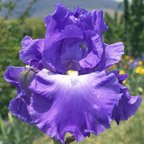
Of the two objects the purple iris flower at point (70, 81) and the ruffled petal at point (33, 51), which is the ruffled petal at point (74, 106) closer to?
the purple iris flower at point (70, 81)

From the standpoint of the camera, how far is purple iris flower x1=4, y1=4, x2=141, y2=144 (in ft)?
4.73

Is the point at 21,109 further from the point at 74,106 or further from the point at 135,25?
the point at 135,25

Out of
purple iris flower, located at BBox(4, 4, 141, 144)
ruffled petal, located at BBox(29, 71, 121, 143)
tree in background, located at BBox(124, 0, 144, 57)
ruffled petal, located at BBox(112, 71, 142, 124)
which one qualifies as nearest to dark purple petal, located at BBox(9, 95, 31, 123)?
purple iris flower, located at BBox(4, 4, 141, 144)

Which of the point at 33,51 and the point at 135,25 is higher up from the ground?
the point at 33,51

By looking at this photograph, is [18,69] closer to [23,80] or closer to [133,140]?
[23,80]

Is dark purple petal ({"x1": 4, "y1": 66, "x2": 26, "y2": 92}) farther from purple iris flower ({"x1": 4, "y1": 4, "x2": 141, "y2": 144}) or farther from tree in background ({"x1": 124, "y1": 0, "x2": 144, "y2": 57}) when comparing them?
tree in background ({"x1": 124, "y1": 0, "x2": 144, "y2": 57})

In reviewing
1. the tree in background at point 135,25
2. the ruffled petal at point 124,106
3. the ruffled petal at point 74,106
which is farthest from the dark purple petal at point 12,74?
the tree in background at point 135,25

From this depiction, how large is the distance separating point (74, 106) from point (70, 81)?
9cm

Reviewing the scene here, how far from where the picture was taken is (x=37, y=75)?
1522 mm

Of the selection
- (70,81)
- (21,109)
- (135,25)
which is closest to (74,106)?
(70,81)

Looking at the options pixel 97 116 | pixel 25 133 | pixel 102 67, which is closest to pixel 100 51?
pixel 102 67

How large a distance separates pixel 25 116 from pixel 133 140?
9.03ft

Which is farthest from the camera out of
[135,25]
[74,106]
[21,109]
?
[135,25]

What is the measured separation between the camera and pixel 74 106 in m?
1.44
